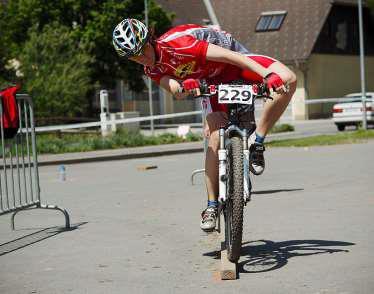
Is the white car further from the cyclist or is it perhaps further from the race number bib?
the race number bib

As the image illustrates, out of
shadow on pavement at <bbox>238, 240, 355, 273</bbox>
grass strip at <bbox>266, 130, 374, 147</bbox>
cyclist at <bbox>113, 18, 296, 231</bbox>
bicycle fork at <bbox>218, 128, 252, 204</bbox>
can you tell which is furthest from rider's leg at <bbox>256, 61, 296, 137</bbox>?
grass strip at <bbox>266, 130, 374, 147</bbox>

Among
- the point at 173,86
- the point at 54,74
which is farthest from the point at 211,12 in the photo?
the point at 173,86

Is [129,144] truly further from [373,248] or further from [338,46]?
[338,46]

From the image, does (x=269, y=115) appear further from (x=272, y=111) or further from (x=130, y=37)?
(x=130, y=37)

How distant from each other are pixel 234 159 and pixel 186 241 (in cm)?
171

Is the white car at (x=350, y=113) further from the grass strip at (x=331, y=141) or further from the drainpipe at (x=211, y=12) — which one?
the drainpipe at (x=211, y=12)

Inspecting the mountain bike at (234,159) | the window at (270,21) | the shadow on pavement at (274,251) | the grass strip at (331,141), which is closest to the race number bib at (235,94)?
the mountain bike at (234,159)

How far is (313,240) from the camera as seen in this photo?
285 inches

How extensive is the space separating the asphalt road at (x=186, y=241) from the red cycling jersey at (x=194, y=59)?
4.50 ft

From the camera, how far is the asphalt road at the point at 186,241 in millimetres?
5836

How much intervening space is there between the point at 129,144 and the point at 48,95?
8754 millimetres

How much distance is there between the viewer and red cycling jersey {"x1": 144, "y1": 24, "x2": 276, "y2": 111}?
6.44 metres

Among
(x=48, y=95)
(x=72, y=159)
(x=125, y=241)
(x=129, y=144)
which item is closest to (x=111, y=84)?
(x=48, y=95)

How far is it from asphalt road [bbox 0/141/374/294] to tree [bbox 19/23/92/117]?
20937 mm
